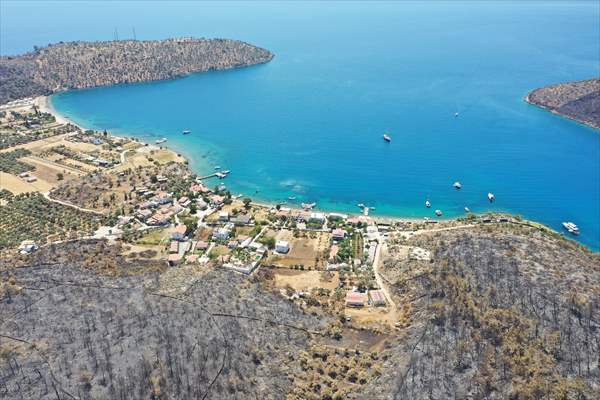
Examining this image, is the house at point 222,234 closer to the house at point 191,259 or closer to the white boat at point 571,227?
the house at point 191,259

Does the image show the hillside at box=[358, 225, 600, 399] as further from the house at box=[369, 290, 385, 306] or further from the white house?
the white house

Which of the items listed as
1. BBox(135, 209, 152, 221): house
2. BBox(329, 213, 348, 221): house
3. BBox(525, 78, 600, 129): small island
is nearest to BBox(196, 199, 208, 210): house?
BBox(135, 209, 152, 221): house

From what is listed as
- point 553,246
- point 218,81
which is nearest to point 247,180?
point 553,246

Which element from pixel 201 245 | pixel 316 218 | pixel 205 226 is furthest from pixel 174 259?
pixel 316 218

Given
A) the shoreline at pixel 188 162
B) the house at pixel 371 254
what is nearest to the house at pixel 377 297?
the house at pixel 371 254

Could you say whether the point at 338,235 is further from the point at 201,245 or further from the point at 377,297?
the point at 201,245

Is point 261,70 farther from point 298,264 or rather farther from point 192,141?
point 298,264
